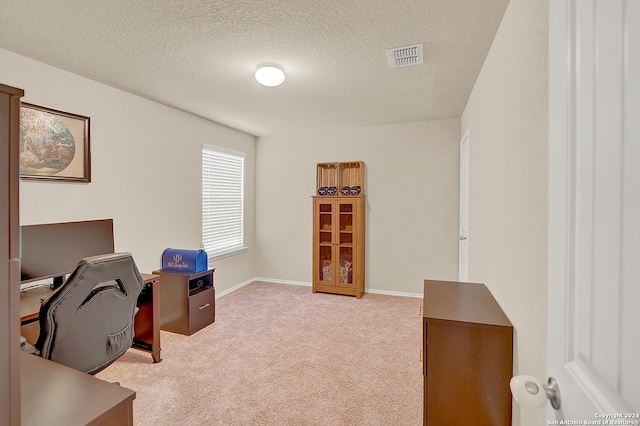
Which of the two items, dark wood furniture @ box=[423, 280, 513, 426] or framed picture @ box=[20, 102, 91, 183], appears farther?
framed picture @ box=[20, 102, 91, 183]

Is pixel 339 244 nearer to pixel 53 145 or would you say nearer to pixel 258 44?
pixel 258 44

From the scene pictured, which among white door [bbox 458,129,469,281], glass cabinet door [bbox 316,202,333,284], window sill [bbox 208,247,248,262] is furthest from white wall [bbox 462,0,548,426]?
window sill [bbox 208,247,248,262]

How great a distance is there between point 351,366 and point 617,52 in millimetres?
2623

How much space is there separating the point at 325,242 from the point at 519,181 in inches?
134

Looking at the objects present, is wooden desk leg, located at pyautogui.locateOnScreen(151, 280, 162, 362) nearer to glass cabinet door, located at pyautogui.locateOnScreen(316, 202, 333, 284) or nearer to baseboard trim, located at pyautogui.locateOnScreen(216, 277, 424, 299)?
baseboard trim, located at pyautogui.locateOnScreen(216, 277, 424, 299)

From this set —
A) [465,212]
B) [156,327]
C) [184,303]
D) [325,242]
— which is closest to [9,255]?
[156,327]

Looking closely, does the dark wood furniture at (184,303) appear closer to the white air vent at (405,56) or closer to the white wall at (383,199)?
the white wall at (383,199)

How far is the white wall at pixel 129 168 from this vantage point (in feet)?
8.03

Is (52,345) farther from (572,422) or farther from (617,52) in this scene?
(617,52)

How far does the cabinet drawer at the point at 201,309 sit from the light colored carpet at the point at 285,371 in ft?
0.34

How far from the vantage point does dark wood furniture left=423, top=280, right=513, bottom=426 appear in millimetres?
1489

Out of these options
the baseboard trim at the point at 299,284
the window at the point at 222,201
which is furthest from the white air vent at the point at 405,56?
the baseboard trim at the point at 299,284

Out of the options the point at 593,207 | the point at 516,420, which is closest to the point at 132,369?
the point at 516,420

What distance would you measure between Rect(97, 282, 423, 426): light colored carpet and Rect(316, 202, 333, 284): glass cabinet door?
2.63ft
